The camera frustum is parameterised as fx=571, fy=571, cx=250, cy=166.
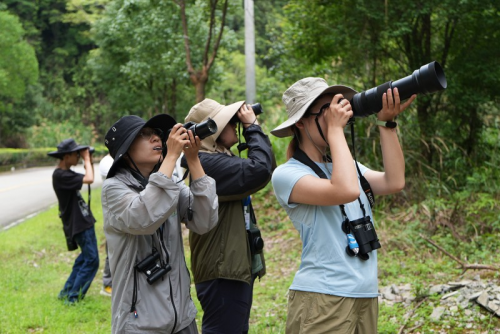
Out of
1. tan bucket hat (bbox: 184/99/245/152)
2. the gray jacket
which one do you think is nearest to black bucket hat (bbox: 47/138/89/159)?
tan bucket hat (bbox: 184/99/245/152)

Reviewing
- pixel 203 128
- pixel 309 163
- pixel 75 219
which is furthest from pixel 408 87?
pixel 75 219

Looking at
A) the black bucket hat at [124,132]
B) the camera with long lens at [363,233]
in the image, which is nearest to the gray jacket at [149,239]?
the black bucket hat at [124,132]

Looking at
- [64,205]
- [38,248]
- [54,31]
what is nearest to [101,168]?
[64,205]

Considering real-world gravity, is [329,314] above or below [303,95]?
below

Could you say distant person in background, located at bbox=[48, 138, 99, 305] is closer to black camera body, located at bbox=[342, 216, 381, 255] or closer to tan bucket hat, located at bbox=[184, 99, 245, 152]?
tan bucket hat, located at bbox=[184, 99, 245, 152]

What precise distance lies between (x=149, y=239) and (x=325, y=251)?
0.90 m

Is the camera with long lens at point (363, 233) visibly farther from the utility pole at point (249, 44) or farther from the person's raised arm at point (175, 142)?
the utility pole at point (249, 44)

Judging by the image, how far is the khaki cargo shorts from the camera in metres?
2.38

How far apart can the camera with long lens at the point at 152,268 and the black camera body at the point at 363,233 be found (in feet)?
2.91

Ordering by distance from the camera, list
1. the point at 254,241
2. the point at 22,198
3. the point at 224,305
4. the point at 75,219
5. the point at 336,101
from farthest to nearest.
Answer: the point at 22,198
the point at 75,219
the point at 254,241
the point at 224,305
the point at 336,101

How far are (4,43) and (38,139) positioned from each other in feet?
36.1

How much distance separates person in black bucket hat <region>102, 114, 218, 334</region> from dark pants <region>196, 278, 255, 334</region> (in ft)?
1.43

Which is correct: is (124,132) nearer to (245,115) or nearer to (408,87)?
(245,115)

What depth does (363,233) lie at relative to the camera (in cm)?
246
